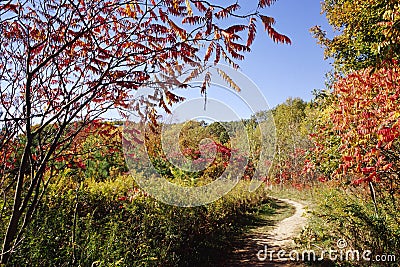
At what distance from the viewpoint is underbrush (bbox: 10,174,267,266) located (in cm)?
267

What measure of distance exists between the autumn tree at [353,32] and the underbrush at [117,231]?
4.80m

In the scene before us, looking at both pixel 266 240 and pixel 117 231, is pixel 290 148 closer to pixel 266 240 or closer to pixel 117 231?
pixel 266 240

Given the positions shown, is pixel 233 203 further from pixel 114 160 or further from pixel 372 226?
pixel 372 226

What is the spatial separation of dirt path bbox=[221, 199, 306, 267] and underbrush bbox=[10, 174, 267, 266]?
33 centimetres

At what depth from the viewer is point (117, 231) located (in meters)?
3.30

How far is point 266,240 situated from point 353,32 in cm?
520

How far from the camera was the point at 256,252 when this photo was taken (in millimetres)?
4895

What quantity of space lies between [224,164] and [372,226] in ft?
18.1

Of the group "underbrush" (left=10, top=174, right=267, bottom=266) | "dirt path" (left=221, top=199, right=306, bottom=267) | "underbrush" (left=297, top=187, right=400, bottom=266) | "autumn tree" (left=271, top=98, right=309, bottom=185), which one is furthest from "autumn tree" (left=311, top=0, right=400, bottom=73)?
"autumn tree" (left=271, top=98, right=309, bottom=185)

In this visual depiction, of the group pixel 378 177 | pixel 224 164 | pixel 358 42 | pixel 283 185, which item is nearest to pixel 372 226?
pixel 378 177

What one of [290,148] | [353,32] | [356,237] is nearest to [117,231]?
[356,237]

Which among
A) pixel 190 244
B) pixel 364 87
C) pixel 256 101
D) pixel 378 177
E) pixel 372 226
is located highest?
pixel 364 87

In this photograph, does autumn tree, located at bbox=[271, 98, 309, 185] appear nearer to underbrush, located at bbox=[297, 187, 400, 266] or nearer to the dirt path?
the dirt path

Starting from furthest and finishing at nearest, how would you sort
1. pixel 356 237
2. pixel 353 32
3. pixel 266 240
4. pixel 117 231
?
1. pixel 353 32
2. pixel 266 240
3. pixel 356 237
4. pixel 117 231
